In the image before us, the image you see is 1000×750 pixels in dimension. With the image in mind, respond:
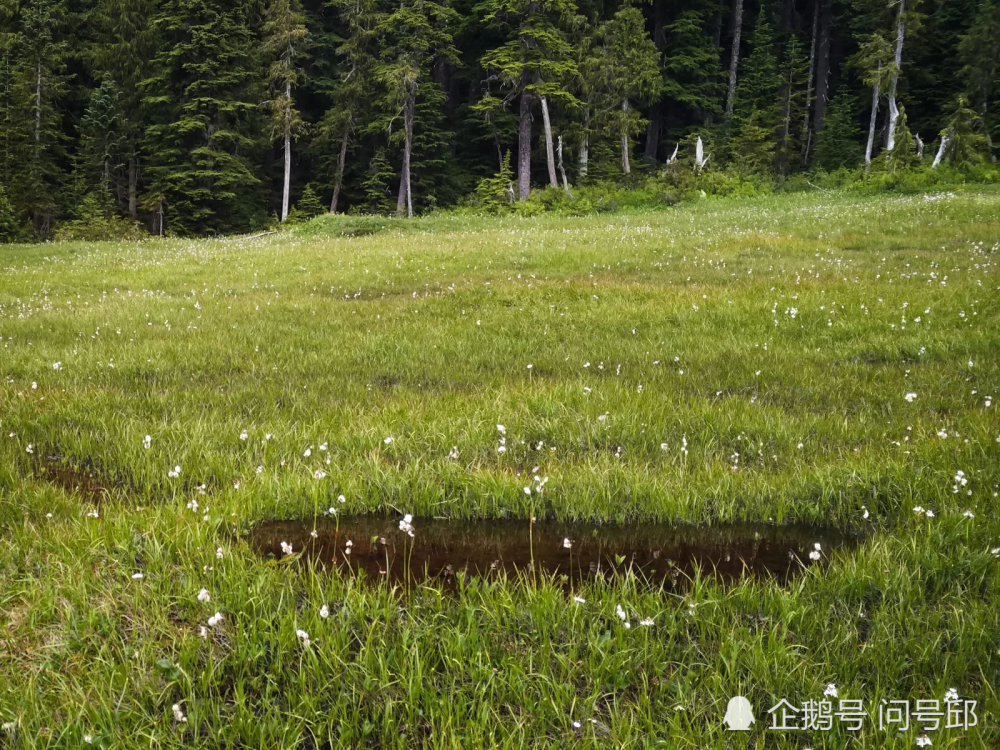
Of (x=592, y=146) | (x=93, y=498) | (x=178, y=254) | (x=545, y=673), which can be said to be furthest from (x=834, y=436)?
(x=592, y=146)

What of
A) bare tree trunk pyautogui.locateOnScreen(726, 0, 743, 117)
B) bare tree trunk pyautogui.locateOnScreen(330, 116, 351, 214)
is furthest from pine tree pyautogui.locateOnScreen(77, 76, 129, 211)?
bare tree trunk pyautogui.locateOnScreen(726, 0, 743, 117)

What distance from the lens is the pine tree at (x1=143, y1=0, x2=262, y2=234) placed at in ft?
132

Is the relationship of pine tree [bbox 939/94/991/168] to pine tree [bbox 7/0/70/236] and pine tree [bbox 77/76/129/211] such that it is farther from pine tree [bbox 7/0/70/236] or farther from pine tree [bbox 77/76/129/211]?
pine tree [bbox 7/0/70/236]

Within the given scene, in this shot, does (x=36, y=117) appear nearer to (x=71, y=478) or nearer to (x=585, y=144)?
(x=585, y=144)

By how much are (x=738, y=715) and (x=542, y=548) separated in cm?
132

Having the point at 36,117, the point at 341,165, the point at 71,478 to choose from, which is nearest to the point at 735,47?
the point at 341,165

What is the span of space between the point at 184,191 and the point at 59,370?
40.6 metres

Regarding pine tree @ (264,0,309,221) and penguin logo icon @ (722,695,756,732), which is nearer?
penguin logo icon @ (722,695,756,732)

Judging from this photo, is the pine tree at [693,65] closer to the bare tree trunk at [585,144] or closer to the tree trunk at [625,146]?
the tree trunk at [625,146]

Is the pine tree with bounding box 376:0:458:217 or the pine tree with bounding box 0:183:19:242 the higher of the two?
the pine tree with bounding box 376:0:458:217

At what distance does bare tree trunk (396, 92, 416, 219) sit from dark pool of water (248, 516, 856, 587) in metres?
37.0

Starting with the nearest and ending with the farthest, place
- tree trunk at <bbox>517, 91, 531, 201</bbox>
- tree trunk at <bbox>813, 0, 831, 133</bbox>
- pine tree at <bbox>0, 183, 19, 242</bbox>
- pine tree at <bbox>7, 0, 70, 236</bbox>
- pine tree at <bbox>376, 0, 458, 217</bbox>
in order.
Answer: pine tree at <bbox>0, 183, 19, 242</bbox>
tree trunk at <bbox>517, 91, 531, 201</bbox>
pine tree at <bbox>376, 0, 458, 217</bbox>
pine tree at <bbox>7, 0, 70, 236</bbox>
tree trunk at <bbox>813, 0, 831, 133</bbox>

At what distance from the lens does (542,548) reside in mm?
3203

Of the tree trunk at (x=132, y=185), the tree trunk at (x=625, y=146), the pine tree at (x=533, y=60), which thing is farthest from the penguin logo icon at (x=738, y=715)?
the tree trunk at (x=132, y=185)
